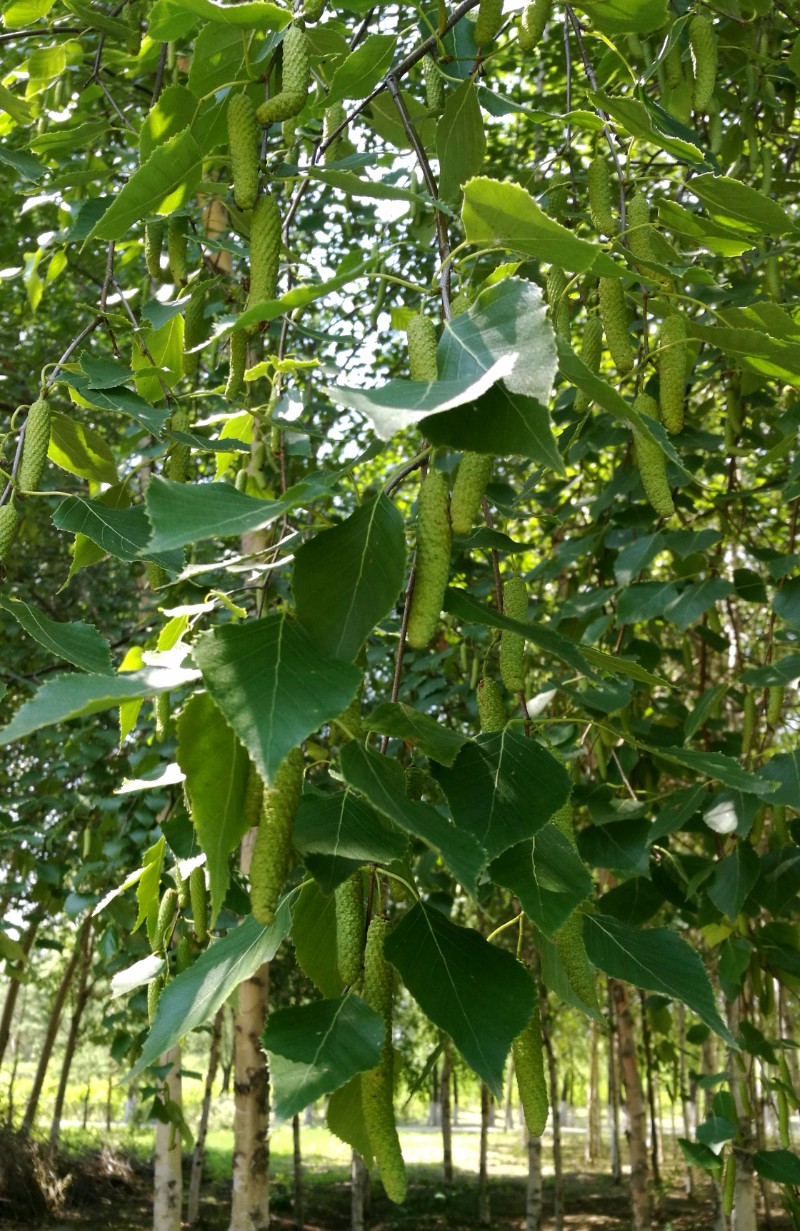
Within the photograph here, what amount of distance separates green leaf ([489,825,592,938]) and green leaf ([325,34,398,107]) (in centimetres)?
75

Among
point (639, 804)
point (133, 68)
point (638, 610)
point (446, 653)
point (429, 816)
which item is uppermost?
point (133, 68)

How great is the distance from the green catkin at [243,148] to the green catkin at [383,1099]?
676mm

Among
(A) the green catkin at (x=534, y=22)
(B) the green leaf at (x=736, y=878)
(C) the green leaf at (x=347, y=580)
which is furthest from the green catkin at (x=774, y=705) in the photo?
(C) the green leaf at (x=347, y=580)

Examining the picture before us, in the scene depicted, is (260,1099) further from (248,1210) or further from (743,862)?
(743,862)

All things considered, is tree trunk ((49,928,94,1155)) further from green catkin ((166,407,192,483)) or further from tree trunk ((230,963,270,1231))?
green catkin ((166,407,192,483))

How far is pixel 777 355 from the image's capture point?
0.87 metres

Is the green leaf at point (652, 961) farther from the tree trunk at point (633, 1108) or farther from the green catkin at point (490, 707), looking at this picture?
the tree trunk at point (633, 1108)

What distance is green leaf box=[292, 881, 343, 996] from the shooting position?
0.78 metres

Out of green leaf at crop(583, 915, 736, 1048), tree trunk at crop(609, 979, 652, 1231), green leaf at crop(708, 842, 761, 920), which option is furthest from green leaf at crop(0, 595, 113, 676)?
tree trunk at crop(609, 979, 652, 1231)

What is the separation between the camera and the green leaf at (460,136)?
→ 1032mm

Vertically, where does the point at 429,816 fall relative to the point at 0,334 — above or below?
below

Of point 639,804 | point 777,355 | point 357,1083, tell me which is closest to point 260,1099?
point 639,804

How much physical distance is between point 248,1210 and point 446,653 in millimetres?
1812

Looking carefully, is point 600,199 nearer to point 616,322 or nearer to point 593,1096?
point 616,322
